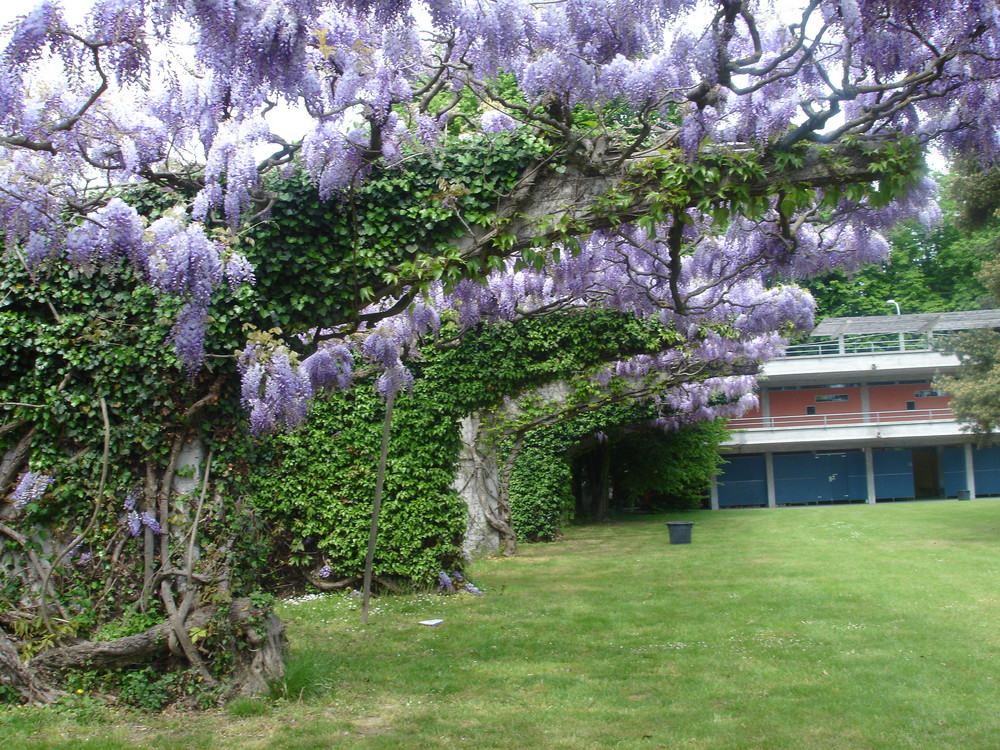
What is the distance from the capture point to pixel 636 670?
635cm

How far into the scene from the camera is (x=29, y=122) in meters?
5.17

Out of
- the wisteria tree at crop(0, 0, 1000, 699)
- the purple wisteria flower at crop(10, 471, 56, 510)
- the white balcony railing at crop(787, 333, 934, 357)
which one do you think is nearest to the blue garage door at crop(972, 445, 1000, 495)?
the white balcony railing at crop(787, 333, 934, 357)

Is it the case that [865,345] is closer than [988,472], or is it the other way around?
[988,472]

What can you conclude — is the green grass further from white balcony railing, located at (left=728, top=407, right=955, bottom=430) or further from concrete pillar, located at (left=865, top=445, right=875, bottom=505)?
concrete pillar, located at (left=865, top=445, right=875, bottom=505)

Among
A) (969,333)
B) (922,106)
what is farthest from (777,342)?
(922,106)

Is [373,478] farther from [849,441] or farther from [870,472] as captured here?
[870,472]

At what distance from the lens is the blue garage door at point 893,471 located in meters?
29.8

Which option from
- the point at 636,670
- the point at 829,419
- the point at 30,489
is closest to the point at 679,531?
the point at 636,670

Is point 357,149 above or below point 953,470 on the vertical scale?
above

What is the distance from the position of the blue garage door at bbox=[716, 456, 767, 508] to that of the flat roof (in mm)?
5100

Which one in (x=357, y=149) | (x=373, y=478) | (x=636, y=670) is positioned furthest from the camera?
(x=373, y=478)

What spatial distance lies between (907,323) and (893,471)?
5313 millimetres

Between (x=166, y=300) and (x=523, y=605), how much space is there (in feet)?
17.8

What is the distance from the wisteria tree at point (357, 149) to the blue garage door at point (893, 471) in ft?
85.1
